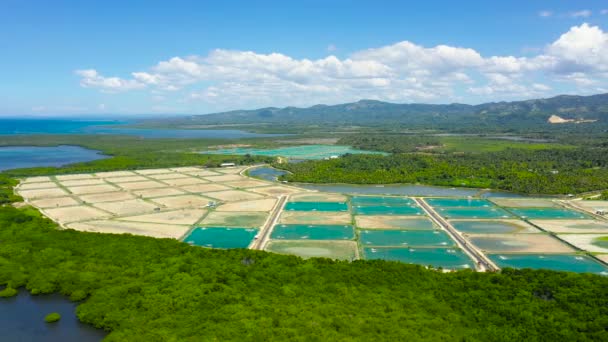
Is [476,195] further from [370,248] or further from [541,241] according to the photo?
[370,248]

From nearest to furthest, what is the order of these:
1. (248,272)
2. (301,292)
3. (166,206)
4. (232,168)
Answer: (301,292)
(248,272)
(166,206)
(232,168)

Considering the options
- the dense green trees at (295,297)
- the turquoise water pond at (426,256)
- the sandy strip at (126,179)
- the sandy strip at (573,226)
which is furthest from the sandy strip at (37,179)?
the sandy strip at (573,226)

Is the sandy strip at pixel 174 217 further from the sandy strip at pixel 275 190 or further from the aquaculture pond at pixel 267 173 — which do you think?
the aquaculture pond at pixel 267 173

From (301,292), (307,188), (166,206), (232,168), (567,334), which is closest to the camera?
(567,334)

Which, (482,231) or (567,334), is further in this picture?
(482,231)

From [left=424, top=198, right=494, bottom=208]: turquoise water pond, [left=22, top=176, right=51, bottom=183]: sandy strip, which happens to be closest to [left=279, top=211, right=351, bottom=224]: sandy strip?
[left=424, top=198, right=494, bottom=208]: turquoise water pond

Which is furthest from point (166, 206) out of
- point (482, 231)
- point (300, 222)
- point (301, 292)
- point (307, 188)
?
point (482, 231)

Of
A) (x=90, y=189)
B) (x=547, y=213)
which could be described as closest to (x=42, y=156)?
(x=90, y=189)
